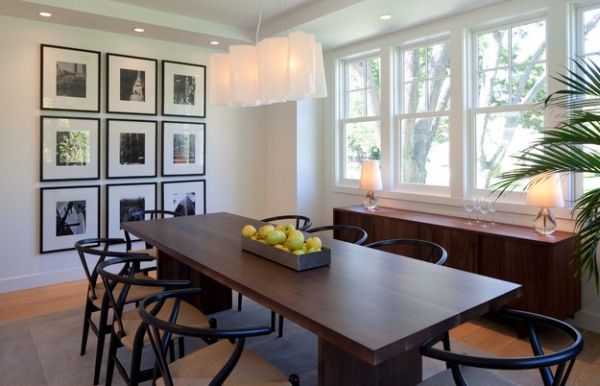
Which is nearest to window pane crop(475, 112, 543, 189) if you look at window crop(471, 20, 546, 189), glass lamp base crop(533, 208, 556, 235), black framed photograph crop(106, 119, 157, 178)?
window crop(471, 20, 546, 189)

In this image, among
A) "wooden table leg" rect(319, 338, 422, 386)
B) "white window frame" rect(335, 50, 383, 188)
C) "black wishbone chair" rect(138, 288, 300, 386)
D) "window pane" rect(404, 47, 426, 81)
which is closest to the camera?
"black wishbone chair" rect(138, 288, 300, 386)

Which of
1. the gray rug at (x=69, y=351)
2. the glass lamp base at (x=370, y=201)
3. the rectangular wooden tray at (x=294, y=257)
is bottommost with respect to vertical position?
the gray rug at (x=69, y=351)

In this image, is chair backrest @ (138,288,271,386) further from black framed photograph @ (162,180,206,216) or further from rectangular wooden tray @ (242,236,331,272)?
black framed photograph @ (162,180,206,216)

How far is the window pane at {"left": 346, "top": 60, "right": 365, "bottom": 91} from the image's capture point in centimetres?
521

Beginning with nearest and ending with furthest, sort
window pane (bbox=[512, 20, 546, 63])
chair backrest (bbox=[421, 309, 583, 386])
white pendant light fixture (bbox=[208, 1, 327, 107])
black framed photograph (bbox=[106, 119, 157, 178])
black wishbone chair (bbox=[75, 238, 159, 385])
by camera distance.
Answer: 1. chair backrest (bbox=[421, 309, 583, 386])
2. black wishbone chair (bbox=[75, 238, 159, 385])
3. white pendant light fixture (bbox=[208, 1, 327, 107])
4. window pane (bbox=[512, 20, 546, 63])
5. black framed photograph (bbox=[106, 119, 157, 178])

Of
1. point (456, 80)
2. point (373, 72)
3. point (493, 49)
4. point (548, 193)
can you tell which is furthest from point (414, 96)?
point (548, 193)

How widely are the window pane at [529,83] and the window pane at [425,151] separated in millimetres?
737

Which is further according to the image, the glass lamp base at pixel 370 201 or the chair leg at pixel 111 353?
the glass lamp base at pixel 370 201

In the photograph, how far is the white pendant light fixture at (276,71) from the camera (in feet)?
8.39

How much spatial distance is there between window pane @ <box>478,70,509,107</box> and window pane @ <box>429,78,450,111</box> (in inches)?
13.1

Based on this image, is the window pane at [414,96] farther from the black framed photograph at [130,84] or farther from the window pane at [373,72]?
the black framed photograph at [130,84]

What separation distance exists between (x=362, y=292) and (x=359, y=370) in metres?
0.31

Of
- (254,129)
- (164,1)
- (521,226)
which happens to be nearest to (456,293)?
(521,226)

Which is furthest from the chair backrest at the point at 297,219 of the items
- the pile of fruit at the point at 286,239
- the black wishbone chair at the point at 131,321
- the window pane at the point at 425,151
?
the window pane at the point at 425,151
